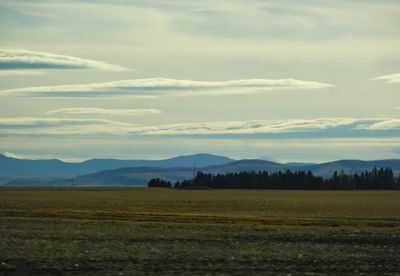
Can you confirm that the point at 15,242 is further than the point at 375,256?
Yes

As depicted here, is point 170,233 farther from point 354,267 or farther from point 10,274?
point 10,274

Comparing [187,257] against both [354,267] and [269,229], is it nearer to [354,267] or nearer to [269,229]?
[354,267]

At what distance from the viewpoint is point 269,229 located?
176 feet

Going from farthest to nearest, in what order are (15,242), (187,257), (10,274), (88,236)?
(88,236)
(15,242)
(187,257)
(10,274)

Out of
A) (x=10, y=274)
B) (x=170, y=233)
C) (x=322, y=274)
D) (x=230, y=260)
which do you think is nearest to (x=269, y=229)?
(x=170, y=233)

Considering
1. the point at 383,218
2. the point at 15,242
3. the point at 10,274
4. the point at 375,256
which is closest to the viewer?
the point at 10,274

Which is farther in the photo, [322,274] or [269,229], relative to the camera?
[269,229]

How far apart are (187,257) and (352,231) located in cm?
2331

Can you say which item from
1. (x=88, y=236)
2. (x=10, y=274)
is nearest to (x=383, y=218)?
(x=88, y=236)

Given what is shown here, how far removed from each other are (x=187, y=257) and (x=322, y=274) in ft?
23.0

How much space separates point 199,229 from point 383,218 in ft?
90.2

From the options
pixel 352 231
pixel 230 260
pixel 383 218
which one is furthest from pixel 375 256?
pixel 383 218

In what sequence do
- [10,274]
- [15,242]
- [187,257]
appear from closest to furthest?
[10,274] < [187,257] < [15,242]

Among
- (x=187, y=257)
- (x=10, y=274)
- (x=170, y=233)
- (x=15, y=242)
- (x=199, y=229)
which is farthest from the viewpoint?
(x=199, y=229)
